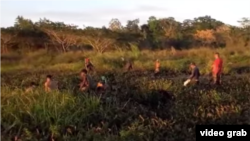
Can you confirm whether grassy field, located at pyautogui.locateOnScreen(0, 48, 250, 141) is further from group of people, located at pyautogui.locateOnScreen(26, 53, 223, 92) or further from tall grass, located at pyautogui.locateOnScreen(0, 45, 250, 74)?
tall grass, located at pyautogui.locateOnScreen(0, 45, 250, 74)

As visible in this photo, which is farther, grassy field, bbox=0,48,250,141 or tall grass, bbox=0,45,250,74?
tall grass, bbox=0,45,250,74

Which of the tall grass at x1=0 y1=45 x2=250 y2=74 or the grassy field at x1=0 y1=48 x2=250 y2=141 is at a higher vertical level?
the grassy field at x1=0 y1=48 x2=250 y2=141

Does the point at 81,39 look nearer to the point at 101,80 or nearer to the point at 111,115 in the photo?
the point at 101,80

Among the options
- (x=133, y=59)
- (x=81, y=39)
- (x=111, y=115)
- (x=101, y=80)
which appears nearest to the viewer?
(x=111, y=115)

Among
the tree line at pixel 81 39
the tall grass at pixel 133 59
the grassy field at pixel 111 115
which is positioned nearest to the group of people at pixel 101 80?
the grassy field at pixel 111 115

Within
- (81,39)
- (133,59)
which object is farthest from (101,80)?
(81,39)

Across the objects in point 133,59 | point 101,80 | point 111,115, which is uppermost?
point 111,115

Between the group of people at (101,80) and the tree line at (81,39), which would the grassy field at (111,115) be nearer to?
the group of people at (101,80)

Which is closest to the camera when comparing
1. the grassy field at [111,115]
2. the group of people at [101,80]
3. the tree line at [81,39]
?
the grassy field at [111,115]

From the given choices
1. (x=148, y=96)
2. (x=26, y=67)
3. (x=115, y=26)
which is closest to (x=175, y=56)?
(x=26, y=67)

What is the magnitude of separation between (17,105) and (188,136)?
2.99 metres

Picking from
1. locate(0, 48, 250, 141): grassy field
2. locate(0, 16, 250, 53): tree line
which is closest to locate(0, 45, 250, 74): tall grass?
locate(0, 16, 250, 53): tree line

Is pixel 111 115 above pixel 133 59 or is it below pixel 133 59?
above

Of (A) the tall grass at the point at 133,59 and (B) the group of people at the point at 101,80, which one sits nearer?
(B) the group of people at the point at 101,80
